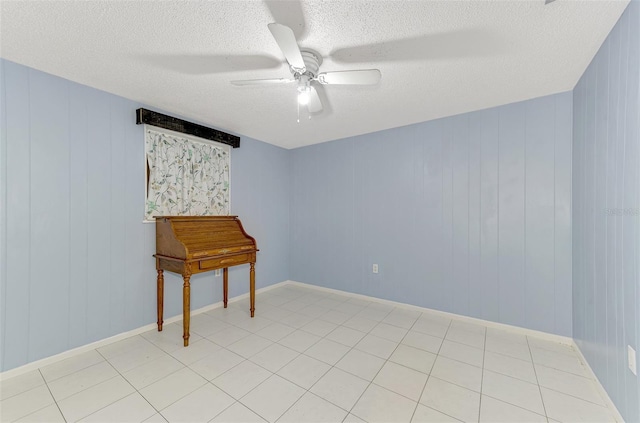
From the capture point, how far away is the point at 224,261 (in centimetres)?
262

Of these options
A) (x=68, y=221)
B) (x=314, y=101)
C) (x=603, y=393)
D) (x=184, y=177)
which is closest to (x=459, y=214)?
(x=603, y=393)

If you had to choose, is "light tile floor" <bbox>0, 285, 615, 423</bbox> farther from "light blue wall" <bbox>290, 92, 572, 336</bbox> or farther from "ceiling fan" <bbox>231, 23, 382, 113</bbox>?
"ceiling fan" <bbox>231, 23, 382, 113</bbox>

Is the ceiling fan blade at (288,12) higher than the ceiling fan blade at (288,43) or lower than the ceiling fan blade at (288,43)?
higher

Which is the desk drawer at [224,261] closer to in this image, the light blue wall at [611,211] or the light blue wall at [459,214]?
the light blue wall at [459,214]

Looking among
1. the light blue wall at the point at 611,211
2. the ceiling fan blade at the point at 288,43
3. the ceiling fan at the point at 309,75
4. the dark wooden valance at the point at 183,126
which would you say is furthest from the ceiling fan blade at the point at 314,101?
the light blue wall at the point at 611,211

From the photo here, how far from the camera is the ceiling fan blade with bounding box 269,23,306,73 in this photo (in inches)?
48.3

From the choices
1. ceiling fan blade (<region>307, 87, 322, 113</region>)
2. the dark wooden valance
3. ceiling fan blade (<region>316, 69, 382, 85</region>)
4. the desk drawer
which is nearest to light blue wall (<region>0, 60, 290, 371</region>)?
the dark wooden valance

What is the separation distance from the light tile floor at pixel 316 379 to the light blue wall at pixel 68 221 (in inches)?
10.9

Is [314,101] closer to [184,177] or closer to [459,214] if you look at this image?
[184,177]

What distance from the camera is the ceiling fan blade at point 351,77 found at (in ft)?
5.24

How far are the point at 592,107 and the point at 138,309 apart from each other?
4034 millimetres

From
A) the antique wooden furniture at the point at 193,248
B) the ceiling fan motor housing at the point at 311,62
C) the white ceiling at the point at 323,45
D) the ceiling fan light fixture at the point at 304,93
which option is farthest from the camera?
the antique wooden furniture at the point at 193,248

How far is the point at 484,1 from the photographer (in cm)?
133

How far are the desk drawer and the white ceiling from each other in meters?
1.51
